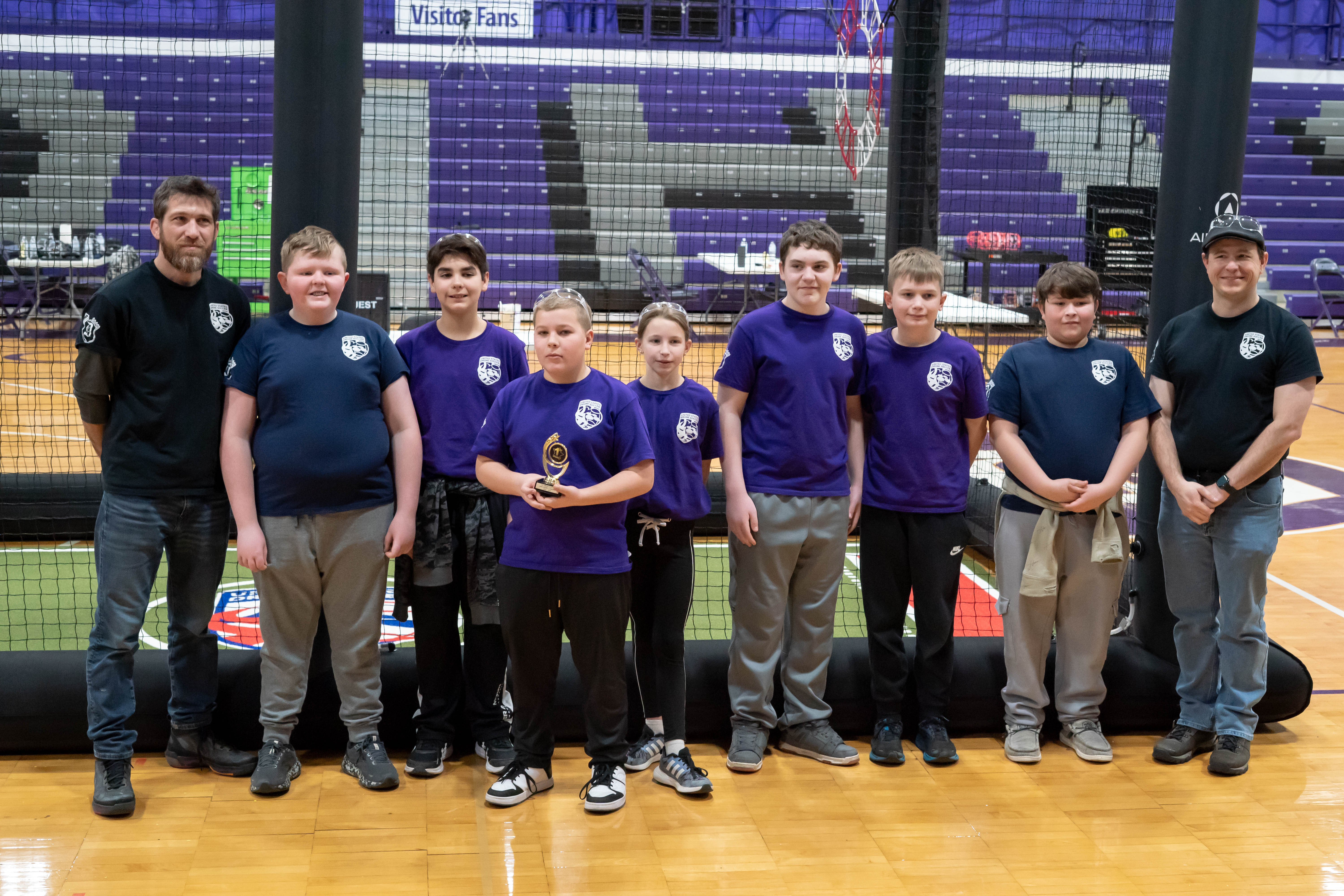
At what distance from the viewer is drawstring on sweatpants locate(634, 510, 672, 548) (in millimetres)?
3686

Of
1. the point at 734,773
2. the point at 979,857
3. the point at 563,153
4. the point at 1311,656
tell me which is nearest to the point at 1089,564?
the point at 979,857

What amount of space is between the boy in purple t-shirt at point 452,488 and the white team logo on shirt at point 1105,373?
183 centimetres

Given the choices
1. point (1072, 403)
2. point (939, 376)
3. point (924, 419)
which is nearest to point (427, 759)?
point (924, 419)

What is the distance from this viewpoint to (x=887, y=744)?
398 centimetres

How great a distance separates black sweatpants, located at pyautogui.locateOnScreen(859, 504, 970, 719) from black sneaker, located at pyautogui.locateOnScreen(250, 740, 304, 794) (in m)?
1.85

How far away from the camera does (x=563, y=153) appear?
1728cm

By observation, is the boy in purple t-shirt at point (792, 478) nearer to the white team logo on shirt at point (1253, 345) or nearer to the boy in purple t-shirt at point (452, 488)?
the boy in purple t-shirt at point (452, 488)

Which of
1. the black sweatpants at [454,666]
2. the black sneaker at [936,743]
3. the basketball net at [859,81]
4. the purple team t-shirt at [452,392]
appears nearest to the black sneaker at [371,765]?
the black sweatpants at [454,666]

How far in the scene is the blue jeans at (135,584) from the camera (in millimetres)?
3469

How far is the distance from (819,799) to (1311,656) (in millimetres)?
2634

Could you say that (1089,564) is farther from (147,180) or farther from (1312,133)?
(1312,133)

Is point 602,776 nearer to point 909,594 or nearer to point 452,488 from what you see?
point 452,488

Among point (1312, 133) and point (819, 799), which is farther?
point (1312, 133)

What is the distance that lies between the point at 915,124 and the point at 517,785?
4.18 meters
